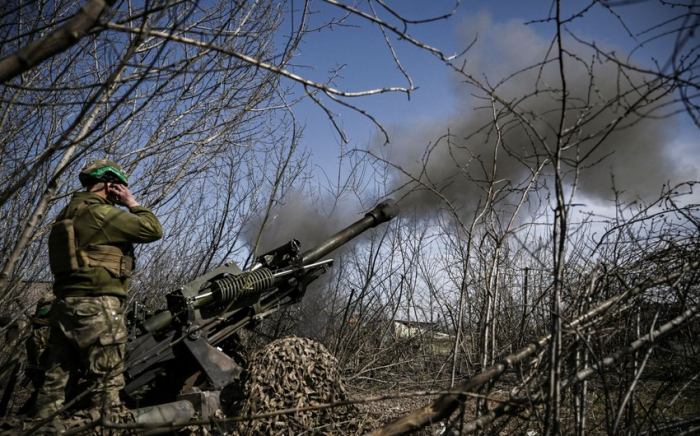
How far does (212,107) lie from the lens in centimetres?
590

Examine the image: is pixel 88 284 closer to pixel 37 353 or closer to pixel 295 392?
pixel 37 353

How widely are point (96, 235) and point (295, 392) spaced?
180cm

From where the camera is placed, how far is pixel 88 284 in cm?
411

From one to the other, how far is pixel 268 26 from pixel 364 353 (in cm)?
402

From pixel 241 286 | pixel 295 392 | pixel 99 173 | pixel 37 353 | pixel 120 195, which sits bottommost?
pixel 295 392

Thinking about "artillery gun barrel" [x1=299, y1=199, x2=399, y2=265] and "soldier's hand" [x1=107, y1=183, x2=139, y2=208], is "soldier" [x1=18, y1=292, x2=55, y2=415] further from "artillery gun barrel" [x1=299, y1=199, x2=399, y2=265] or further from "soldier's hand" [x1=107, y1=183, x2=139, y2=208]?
"artillery gun barrel" [x1=299, y1=199, x2=399, y2=265]

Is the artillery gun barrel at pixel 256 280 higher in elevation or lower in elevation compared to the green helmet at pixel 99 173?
lower

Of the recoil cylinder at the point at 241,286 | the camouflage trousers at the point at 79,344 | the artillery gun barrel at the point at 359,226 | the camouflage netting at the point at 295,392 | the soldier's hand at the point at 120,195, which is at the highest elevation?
the soldier's hand at the point at 120,195

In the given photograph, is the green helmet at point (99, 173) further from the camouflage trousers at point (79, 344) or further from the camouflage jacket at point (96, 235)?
the camouflage trousers at point (79, 344)

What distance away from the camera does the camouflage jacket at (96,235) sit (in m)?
4.11

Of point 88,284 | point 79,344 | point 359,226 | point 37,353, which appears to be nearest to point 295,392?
point 79,344

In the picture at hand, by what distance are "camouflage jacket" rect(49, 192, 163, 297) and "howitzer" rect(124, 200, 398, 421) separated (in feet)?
1.68

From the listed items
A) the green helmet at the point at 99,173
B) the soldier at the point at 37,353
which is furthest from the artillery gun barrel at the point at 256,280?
the green helmet at the point at 99,173

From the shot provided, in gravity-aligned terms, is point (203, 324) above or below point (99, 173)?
below
